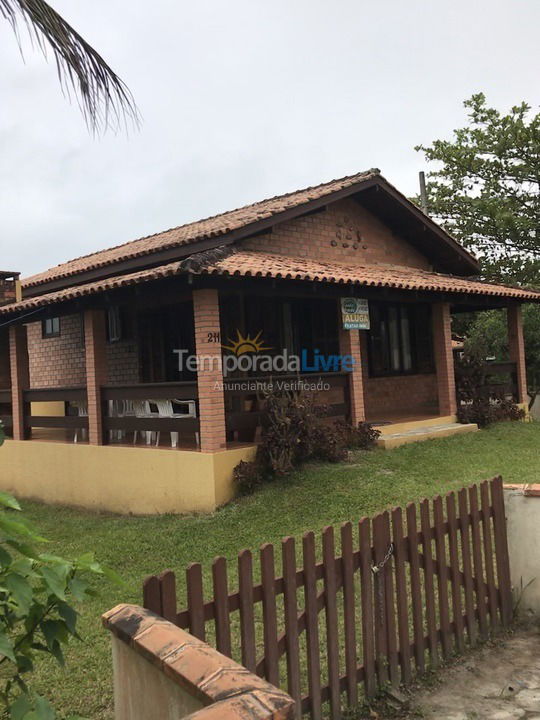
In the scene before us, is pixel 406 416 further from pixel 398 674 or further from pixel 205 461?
pixel 398 674

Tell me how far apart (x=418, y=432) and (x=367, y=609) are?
24.2 ft

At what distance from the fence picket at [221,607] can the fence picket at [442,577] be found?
64.7 inches

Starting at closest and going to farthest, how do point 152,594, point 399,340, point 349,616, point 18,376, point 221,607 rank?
point 152,594
point 221,607
point 349,616
point 18,376
point 399,340

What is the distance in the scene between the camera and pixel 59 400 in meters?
10.4

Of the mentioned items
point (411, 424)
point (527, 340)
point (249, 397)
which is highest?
point (527, 340)

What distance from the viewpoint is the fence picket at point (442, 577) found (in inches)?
148

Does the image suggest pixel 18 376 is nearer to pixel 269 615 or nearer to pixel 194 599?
pixel 269 615

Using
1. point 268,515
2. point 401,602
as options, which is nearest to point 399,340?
point 268,515

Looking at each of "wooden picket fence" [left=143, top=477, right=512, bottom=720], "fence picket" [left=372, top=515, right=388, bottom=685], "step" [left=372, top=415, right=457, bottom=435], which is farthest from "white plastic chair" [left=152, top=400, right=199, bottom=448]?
"fence picket" [left=372, top=515, right=388, bottom=685]

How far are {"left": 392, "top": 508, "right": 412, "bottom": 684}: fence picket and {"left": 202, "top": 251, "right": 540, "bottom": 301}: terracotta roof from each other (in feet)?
15.2

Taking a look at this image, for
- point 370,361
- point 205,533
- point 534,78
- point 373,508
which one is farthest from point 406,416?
point 534,78

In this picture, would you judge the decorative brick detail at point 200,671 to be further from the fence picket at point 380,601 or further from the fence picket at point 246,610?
the fence picket at point 380,601

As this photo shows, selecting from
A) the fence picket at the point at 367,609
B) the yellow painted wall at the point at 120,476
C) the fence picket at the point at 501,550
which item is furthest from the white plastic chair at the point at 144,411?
the fence picket at the point at 367,609

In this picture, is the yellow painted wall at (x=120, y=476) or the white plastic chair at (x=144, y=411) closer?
the yellow painted wall at (x=120, y=476)
